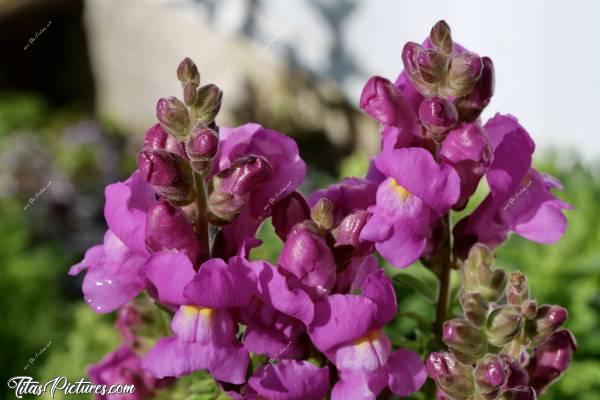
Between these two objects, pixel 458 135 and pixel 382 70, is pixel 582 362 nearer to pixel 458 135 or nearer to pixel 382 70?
pixel 458 135

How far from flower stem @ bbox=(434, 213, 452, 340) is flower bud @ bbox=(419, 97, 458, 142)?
130 mm

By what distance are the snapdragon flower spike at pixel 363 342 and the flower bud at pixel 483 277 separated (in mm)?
81

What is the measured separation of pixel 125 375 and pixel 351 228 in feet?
1.33

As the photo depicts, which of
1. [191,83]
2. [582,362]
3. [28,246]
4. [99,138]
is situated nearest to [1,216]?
[28,246]

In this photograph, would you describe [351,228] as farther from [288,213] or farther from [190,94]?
[190,94]

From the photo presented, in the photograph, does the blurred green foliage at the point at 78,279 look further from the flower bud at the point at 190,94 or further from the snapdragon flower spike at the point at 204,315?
the flower bud at the point at 190,94

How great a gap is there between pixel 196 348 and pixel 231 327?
0.04 metres

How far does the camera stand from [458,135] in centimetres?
93

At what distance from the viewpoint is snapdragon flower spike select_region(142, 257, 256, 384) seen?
85 cm

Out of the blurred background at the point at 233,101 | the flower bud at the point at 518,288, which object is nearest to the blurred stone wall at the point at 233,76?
the blurred background at the point at 233,101

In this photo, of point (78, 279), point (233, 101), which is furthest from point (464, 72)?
point (233, 101)

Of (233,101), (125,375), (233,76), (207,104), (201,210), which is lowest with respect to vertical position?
(233,101)

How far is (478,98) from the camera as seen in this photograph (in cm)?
96

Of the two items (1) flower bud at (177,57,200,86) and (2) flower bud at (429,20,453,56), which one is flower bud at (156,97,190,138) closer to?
(1) flower bud at (177,57,200,86)
